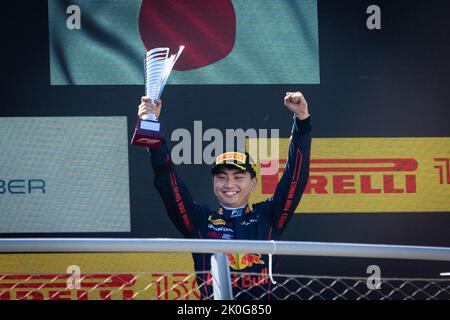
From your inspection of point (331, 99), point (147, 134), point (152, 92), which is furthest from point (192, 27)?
point (147, 134)

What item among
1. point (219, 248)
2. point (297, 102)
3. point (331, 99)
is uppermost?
point (331, 99)

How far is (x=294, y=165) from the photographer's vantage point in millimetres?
3412

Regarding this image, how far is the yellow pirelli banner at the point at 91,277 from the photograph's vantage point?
400cm

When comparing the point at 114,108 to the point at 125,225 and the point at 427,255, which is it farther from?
the point at 427,255

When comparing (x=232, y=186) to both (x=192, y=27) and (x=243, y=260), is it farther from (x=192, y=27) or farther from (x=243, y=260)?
(x=192, y=27)

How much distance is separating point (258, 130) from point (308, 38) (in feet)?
1.93

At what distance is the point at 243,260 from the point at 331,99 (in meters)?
1.17

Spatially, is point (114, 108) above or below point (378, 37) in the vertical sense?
below

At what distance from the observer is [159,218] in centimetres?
409

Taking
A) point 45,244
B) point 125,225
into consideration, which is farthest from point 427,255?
point 125,225

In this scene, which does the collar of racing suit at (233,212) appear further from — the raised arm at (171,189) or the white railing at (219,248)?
the white railing at (219,248)

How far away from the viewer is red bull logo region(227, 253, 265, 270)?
343 cm

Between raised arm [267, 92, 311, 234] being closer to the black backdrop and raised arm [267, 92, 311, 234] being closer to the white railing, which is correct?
the black backdrop

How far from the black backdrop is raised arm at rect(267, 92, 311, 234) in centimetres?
57
